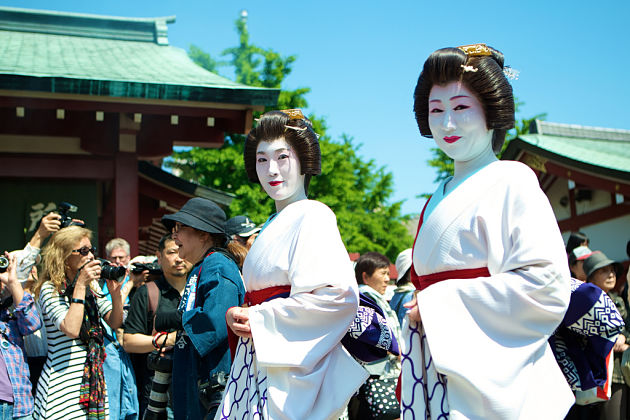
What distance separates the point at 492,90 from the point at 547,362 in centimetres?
92

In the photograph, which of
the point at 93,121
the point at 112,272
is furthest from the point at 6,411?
the point at 93,121

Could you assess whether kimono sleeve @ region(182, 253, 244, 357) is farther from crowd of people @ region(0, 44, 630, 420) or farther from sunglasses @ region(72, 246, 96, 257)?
sunglasses @ region(72, 246, 96, 257)

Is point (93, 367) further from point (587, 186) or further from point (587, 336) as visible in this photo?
point (587, 186)

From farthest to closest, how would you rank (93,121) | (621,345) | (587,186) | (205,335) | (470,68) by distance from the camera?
(587,186) < (93,121) < (621,345) < (205,335) < (470,68)

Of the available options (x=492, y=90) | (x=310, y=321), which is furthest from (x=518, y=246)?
(x=310, y=321)

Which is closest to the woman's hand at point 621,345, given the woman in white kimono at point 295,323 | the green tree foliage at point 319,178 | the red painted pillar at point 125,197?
the woman in white kimono at point 295,323

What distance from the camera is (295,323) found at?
239cm

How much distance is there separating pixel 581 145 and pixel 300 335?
42.6ft

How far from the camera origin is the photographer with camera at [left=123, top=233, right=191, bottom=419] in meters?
3.34

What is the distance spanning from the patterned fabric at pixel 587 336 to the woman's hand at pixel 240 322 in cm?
154

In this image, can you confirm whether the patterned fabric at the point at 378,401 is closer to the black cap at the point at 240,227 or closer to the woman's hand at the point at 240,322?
the black cap at the point at 240,227

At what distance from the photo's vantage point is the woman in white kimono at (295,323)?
236cm

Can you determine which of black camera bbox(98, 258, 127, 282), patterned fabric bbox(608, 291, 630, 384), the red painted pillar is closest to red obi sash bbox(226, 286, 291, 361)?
black camera bbox(98, 258, 127, 282)

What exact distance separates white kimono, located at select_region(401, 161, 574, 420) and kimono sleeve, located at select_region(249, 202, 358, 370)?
445mm
